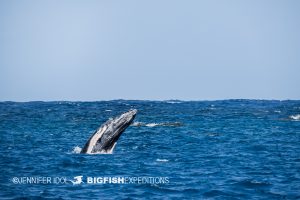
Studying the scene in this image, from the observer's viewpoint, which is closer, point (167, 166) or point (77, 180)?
point (77, 180)

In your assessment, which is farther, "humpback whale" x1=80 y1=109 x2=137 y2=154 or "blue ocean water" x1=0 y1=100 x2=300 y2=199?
"humpback whale" x1=80 y1=109 x2=137 y2=154

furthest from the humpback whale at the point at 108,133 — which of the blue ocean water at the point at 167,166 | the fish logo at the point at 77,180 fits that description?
the fish logo at the point at 77,180

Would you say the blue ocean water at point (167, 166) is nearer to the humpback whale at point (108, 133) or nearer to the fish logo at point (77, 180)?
the fish logo at point (77, 180)

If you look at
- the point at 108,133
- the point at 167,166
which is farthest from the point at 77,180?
the point at 108,133

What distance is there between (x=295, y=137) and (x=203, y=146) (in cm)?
981

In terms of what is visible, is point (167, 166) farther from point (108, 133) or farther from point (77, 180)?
point (77, 180)

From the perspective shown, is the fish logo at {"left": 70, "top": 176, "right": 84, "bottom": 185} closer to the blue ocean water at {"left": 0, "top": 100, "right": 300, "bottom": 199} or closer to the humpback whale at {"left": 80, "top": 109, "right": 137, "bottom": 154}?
the blue ocean water at {"left": 0, "top": 100, "right": 300, "bottom": 199}

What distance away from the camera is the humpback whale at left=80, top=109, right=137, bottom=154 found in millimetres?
23750

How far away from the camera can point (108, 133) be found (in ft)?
78.2

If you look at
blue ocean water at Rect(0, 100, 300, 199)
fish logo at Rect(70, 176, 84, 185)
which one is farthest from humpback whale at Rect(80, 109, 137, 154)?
fish logo at Rect(70, 176, 84, 185)

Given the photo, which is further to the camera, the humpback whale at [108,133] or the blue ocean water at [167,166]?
the humpback whale at [108,133]

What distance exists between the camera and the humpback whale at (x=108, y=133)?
23.8 m

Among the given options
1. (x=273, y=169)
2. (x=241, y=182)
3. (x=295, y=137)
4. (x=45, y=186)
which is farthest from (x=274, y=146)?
(x=45, y=186)

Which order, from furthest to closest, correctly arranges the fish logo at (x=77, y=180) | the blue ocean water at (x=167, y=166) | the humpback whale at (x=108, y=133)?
the humpback whale at (x=108, y=133) → the fish logo at (x=77, y=180) → the blue ocean water at (x=167, y=166)
